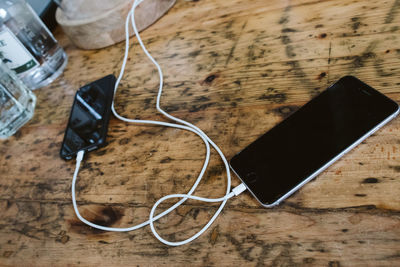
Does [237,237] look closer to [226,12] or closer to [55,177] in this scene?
[55,177]

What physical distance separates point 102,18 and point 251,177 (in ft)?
1.50

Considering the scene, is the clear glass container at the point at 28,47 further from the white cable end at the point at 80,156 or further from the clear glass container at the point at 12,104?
the white cable end at the point at 80,156

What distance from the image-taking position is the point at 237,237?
382 millimetres

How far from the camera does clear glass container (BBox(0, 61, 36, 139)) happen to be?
0.62 meters

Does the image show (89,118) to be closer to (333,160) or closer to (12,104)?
(12,104)

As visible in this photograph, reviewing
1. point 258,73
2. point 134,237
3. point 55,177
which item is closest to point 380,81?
point 258,73

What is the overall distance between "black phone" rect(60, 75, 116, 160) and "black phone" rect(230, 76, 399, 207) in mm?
247

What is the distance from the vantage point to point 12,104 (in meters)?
0.64

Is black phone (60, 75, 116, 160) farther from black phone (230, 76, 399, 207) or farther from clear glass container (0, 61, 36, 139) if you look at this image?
black phone (230, 76, 399, 207)

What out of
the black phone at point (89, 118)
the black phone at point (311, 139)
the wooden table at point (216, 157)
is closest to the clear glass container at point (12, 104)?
the wooden table at point (216, 157)

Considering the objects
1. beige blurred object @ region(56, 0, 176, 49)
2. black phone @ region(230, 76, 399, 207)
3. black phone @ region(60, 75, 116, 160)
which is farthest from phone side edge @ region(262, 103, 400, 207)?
beige blurred object @ region(56, 0, 176, 49)

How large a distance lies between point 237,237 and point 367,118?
21cm

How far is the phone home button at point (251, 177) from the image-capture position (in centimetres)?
41

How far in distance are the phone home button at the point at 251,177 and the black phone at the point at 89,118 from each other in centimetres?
26
